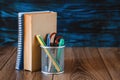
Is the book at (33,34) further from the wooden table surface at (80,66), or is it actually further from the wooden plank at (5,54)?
the wooden plank at (5,54)

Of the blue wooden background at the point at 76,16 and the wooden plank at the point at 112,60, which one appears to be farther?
the blue wooden background at the point at 76,16

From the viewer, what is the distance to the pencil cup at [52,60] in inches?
42.1

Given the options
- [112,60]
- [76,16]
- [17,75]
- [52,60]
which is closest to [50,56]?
[52,60]

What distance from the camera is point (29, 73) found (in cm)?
109

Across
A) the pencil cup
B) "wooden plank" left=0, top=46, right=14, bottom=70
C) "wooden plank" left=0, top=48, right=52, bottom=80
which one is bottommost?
"wooden plank" left=0, top=46, right=14, bottom=70

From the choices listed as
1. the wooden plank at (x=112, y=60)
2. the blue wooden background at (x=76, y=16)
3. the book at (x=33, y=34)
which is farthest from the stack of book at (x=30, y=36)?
the blue wooden background at (x=76, y=16)

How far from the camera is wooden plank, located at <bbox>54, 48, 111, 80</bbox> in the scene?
1.05 metres

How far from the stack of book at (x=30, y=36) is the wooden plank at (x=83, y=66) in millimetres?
131

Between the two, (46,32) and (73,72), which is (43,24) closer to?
(46,32)

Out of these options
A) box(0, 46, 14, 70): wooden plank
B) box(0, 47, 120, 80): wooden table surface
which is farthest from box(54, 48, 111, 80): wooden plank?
box(0, 46, 14, 70): wooden plank

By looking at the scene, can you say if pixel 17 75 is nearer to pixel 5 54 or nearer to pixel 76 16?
pixel 5 54

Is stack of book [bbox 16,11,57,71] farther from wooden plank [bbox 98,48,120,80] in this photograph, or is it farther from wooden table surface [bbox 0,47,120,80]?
wooden plank [bbox 98,48,120,80]

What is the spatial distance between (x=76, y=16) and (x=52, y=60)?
2.24 ft

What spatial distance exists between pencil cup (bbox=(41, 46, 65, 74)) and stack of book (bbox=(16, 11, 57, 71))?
0.04m
